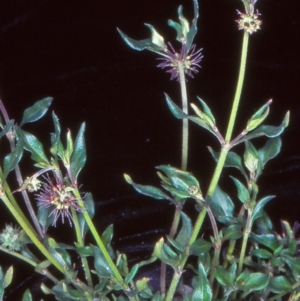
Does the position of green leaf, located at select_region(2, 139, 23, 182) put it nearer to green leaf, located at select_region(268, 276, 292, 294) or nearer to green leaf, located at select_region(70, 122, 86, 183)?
green leaf, located at select_region(70, 122, 86, 183)

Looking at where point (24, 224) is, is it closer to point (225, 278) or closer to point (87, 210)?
point (87, 210)

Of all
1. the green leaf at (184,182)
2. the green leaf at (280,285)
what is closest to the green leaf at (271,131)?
the green leaf at (184,182)

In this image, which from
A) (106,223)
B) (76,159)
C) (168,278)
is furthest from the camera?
(106,223)

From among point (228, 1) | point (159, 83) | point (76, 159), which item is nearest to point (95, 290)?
point (76, 159)

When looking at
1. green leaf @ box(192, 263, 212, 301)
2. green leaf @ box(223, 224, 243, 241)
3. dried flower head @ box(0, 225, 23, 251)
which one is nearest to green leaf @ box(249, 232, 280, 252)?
green leaf @ box(223, 224, 243, 241)

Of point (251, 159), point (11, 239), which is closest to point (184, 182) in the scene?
point (251, 159)

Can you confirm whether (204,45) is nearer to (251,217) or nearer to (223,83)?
(223,83)

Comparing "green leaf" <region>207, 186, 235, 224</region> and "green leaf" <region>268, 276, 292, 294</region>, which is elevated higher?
"green leaf" <region>207, 186, 235, 224</region>

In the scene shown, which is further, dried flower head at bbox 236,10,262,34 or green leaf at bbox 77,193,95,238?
green leaf at bbox 77,193,95,238
